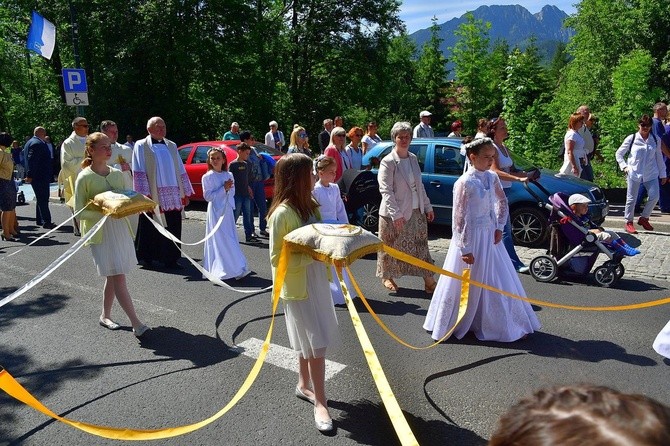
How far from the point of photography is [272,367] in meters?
4.89

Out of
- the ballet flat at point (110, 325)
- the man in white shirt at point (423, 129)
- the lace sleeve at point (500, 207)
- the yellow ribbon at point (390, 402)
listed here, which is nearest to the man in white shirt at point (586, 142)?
the man in white shirt at point (423, 129)

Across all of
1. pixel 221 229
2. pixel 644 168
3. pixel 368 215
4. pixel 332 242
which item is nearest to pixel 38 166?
pixel 221 229

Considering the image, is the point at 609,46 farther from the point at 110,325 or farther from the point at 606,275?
the point at 110,325

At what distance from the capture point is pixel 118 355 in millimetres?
5270

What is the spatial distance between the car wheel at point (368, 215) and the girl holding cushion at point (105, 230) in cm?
560

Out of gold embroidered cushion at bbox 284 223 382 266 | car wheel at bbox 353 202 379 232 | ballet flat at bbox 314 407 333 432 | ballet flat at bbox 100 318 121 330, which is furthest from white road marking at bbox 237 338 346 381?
car wheel at bbox 353 202 379 232

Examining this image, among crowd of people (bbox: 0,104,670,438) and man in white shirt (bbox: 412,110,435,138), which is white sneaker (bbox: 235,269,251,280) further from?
man in white shirt (bbox: 412,110,435,138)

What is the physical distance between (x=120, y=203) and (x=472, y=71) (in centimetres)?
4433

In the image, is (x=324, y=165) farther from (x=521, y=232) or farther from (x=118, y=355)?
(x=521, y=232)

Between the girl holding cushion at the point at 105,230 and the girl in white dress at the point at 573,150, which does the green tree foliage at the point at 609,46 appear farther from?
the girl holding cushion at the point at 105,230

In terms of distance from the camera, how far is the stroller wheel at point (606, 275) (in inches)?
276

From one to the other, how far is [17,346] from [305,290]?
3.49 meters

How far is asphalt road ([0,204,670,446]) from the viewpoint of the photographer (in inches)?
155

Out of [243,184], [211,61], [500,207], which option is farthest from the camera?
[211,61]
